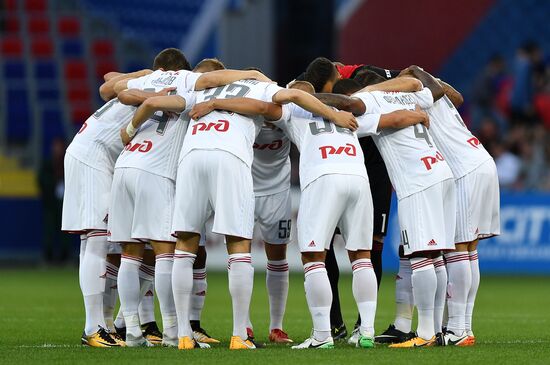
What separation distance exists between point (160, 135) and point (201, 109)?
515 mm

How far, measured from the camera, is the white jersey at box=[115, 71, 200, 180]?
9.50 metres

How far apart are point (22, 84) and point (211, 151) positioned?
55.7 feet

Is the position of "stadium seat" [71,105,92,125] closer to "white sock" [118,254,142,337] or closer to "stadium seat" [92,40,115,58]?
"stadium seat" [92,40,115,58]

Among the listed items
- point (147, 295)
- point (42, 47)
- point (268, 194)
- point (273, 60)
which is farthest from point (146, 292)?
point (42, 47)

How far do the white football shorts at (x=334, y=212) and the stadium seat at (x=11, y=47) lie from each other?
17.6 metres

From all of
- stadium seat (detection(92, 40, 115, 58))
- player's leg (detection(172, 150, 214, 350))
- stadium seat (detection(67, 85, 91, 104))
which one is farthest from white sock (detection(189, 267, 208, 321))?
stadium seat (detection(92, 40, 115, 58))

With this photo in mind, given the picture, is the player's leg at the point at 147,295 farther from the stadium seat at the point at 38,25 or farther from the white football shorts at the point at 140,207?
the stadium seat at the point at 38,25

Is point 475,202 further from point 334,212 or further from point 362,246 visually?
point 334,212

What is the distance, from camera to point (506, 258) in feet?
65.0

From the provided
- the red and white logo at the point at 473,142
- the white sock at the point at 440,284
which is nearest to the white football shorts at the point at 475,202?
the red and white logo at the point at 473,142

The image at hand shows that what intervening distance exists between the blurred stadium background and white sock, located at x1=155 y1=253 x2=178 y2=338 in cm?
1017

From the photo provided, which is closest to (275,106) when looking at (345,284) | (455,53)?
(345,284)

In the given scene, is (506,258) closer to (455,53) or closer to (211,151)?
(455,53)

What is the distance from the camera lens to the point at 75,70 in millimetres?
25984
